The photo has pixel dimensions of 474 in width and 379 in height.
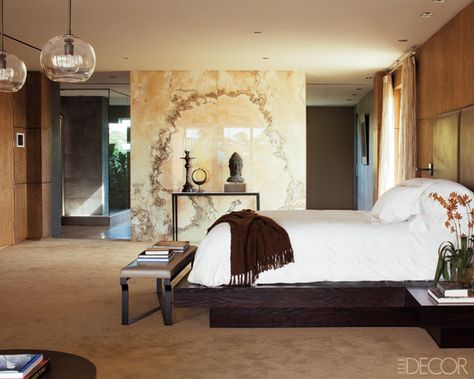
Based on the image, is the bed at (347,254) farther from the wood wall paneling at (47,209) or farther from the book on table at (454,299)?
the wood wall paneling at (47,209)

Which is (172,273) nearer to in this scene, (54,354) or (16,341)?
(16,341)

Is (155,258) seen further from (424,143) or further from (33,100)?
(33,100)

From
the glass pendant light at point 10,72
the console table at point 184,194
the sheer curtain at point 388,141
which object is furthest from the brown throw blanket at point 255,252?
the sheer curtain at point 388,141

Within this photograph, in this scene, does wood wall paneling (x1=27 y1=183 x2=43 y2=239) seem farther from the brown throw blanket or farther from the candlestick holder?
the brown throw blanket

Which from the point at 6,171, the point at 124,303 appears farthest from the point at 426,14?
the point at 6,171

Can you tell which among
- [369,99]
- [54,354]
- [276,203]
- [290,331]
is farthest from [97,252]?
[369,99]

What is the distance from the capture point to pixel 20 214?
9.16 meters

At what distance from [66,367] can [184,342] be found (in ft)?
5.86

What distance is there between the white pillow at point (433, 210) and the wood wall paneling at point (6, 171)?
591 centimetres

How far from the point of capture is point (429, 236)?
441 centimetres

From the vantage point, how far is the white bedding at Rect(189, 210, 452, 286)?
14.2 feet

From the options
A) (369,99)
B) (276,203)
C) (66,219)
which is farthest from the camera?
(369,99)

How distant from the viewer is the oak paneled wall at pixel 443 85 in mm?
5559

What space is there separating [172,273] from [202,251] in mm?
256
